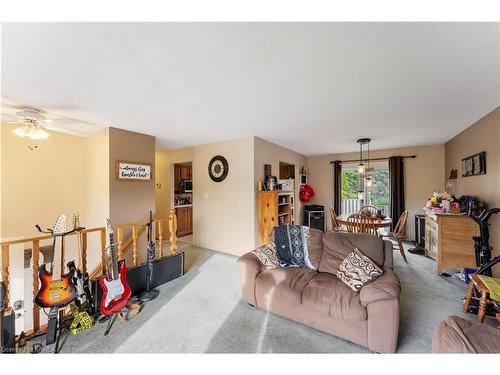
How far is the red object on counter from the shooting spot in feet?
18.2

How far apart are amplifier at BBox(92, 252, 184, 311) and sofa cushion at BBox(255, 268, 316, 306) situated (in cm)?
145

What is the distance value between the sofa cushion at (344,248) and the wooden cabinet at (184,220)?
417 cm

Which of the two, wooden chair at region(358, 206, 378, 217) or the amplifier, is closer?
the amplifier

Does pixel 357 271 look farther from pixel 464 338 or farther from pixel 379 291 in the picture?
pixel 464 338

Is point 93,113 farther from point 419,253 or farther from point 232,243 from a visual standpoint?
point 419,253

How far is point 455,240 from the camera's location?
8.98ft

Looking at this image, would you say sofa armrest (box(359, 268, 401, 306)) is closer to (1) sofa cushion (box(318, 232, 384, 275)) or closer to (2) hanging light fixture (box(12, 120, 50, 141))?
(1) sofa cushion (box(318, 232, 384, 275))

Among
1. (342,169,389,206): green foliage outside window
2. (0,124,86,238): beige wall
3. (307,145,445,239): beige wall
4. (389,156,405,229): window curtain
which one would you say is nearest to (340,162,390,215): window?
(342,169,389,206): green foliage outside window

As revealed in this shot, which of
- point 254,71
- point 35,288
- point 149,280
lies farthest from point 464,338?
point 35,288

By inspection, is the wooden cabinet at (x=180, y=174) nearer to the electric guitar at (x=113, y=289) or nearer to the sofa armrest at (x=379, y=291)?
the electric guitar at (x=113, y=289)

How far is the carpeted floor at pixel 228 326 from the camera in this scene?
5.19 ft

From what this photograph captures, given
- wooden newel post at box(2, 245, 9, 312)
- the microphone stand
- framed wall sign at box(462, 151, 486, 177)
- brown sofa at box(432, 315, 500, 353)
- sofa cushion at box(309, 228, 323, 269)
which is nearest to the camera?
brown sofa at box(432, 315, 500, 353)
